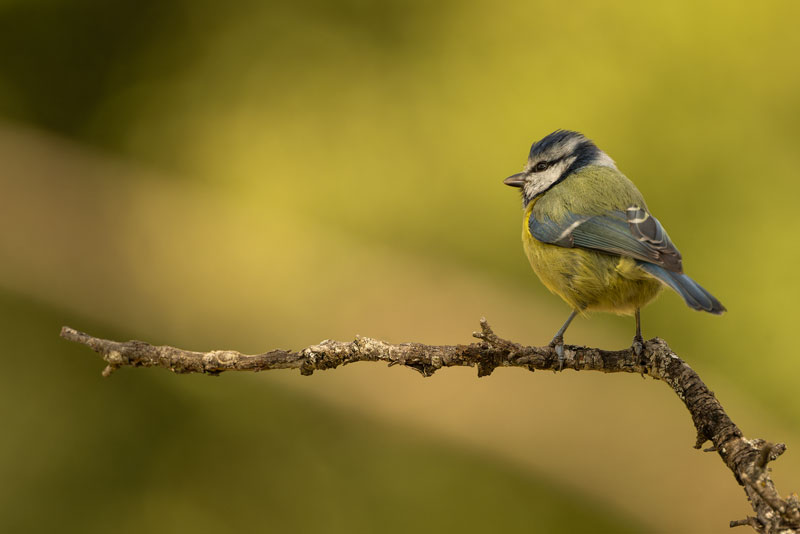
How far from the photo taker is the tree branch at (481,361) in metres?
1.92

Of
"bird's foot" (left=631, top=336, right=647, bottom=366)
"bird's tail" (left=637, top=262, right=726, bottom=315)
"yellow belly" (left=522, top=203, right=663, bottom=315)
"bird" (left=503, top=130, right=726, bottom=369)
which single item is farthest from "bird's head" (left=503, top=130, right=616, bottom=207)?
"bird's foot" (left=631, top=336, right=647, bottom=366)

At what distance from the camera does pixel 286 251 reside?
6.12 metres

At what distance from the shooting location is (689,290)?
104 inches

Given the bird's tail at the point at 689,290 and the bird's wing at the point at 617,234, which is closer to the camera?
the bird's tail at the point at 689,290

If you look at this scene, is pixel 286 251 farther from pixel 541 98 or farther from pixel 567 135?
pixel 567 135

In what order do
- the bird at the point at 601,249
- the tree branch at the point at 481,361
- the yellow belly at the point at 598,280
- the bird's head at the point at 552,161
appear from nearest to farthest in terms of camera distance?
the tree branch at the point at 481,361
the bird at the point at 601,249
the yellow belly at the point at 598,280
the bird's head at the point at 552,161

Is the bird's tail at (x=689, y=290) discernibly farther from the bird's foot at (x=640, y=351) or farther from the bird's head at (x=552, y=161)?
the bird's head at (x=552, y=161)

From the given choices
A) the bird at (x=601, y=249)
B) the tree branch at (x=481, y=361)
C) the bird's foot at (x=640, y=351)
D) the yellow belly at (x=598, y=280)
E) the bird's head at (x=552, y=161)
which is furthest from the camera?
the bird's head at (x=552, y=161)

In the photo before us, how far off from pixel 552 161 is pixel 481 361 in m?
1.86

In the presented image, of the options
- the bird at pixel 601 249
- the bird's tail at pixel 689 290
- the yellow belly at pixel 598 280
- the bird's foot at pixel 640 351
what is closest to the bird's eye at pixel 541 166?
the bird at pixel 601 249

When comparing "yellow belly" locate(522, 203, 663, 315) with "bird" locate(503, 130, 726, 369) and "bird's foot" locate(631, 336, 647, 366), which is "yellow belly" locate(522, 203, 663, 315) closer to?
"bird" locate(503, 130, 726, 369)

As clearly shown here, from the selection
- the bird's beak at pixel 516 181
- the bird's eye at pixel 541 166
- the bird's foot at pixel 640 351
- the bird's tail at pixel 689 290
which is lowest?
the bird's foot at pixel 640 351

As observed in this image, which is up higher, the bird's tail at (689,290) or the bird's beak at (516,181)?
the bird's beak at (516,181)

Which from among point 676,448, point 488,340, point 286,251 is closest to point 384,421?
point 286,251
